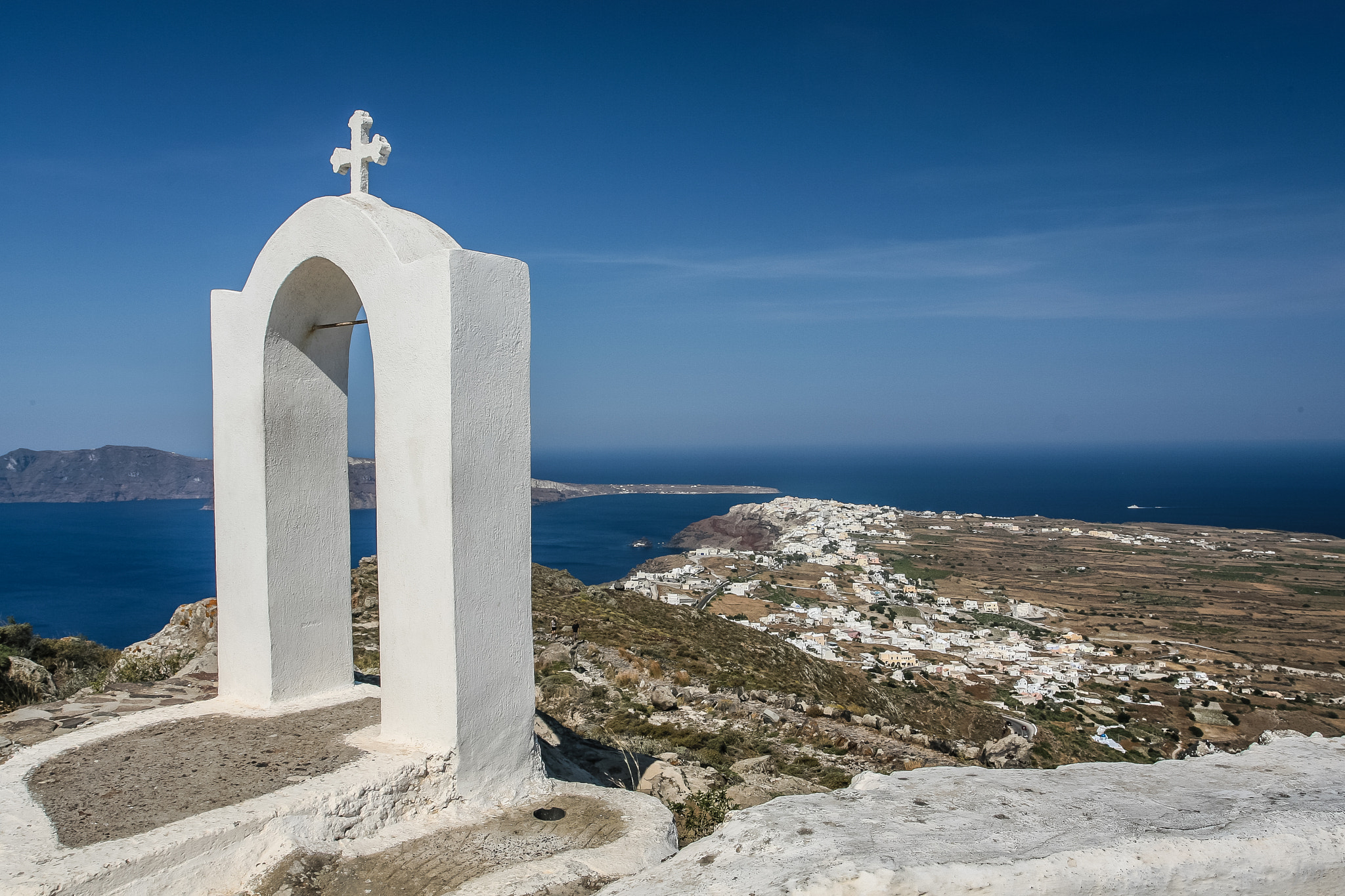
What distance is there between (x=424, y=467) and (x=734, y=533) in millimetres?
71529

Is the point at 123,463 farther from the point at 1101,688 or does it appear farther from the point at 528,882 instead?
the point at 528,882

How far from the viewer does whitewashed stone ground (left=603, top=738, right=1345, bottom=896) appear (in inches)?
84.2

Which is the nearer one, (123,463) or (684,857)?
(684,857)

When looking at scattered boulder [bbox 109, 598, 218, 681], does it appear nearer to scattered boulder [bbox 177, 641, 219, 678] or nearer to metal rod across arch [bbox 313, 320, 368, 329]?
scattered boulder [bbox 177, 641, 219, 678]

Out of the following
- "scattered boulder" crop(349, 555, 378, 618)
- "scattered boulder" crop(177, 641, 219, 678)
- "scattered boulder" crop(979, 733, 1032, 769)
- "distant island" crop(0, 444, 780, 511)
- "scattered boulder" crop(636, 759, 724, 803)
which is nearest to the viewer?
"scattered boulder" crop(636, 759, 724, 803)

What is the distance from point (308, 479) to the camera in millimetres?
5633

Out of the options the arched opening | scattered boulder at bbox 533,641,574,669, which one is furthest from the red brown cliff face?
Result: the arched opening

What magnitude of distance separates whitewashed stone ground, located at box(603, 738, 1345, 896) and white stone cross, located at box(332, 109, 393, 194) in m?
4.50

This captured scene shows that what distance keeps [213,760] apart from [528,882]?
2.14 m

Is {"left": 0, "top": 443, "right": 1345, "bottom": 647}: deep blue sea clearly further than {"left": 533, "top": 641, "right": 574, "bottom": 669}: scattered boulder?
Yes

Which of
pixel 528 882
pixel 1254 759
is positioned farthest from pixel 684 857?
pixel 1254 759

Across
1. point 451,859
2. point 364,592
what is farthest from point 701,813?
point 364,592

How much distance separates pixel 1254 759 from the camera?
3.10 m

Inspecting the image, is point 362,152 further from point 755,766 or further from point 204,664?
point 755,766
